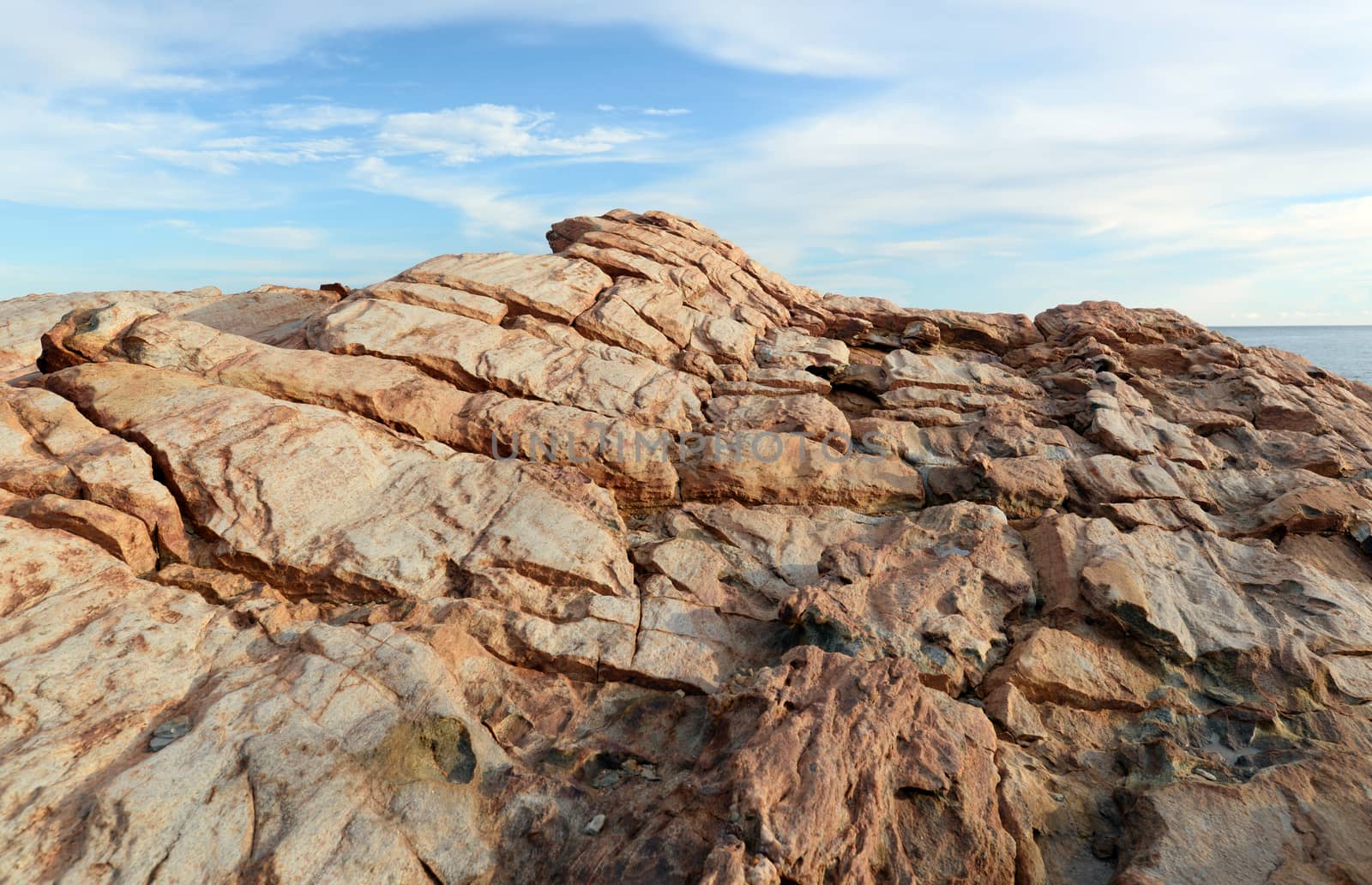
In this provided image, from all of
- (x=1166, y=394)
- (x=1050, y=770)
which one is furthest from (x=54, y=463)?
(x=1166, y=394)

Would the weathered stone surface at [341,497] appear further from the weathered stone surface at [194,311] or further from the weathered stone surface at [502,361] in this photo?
the weathered stone surface at [194,311]

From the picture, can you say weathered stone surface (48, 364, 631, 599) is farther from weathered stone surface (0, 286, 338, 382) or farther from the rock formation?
weathered stone surface (0, 286, 338, 382)

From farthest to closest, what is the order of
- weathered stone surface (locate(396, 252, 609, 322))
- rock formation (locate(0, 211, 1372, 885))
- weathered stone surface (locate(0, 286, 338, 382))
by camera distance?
weathered stone surface (locate(396, 252, 609, 322)), weathered stone surface (locate(0, 286, 338, 382)), rock formation (locate(0, 211, 1372, 885))

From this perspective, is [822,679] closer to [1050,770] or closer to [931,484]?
[1050,770]

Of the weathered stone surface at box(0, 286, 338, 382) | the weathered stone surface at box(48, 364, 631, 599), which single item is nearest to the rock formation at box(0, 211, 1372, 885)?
the weathered stone surface at box(48, 364, 631, 599)

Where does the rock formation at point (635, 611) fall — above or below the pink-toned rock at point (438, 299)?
below

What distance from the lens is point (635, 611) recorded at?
869 cm

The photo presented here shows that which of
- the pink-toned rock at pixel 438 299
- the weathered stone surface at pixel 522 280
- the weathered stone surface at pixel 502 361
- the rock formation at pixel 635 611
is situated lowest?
the rock formation at pixel 635 611

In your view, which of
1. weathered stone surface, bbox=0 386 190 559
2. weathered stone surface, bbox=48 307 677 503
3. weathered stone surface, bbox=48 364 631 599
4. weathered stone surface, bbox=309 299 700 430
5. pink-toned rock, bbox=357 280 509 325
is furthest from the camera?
pink-toned rock, bbox=357 280 509 325

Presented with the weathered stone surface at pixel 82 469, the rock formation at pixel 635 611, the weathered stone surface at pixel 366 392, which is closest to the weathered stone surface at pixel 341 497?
the rock formation at pixel 635 611

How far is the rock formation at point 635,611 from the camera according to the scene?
5.90 m

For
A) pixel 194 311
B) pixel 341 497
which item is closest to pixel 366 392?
pixel 341 497

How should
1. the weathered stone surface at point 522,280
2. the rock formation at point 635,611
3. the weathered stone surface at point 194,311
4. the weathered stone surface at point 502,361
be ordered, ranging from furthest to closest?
the weathered stone surface at point 522,280
the weathered stone surface at point 194,311
the weathered stone surface at point 502,361
the rock formation at point 635,611

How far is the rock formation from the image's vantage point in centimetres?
590
